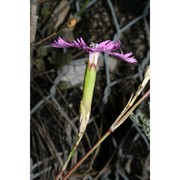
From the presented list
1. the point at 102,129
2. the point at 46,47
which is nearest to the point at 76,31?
the point at 46,47
